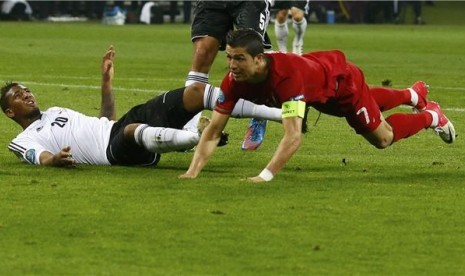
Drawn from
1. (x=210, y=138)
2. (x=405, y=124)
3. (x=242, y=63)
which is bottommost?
(x=405, y=124)

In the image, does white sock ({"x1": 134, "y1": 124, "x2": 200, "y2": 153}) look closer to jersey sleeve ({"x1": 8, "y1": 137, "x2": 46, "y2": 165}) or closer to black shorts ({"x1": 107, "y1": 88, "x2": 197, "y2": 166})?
black shorts ({"x1": 107, "y1": 88, "x2": 197, "y2": 166})

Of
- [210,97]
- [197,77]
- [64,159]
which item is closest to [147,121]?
[210,97]

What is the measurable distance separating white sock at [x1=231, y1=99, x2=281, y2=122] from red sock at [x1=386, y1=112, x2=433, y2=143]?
0.81 meters

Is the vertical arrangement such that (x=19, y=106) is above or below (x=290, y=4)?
above

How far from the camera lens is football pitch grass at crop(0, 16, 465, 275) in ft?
21.3

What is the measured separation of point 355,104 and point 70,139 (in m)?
2.08

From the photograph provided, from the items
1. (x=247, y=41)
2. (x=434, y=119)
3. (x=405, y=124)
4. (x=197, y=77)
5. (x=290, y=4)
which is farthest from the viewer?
(x=290, y=4)

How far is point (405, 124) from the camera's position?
32.1ft

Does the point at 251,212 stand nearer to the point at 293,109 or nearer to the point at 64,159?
the point at 293,109

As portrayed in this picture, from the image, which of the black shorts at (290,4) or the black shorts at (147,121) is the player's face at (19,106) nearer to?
the black shorts at (147,121)

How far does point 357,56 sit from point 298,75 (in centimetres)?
1628

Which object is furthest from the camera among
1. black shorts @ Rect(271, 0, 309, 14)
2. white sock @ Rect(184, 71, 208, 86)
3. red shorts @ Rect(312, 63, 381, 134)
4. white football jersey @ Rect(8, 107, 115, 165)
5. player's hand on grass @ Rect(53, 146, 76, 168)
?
black shorts @ Rect(271, 0, 309, 14)

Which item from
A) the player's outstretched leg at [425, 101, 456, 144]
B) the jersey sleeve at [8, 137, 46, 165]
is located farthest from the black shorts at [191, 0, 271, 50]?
the jersey sleeve at [8, 137, 46, 165]

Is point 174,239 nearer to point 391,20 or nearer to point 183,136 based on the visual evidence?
point 183,136
